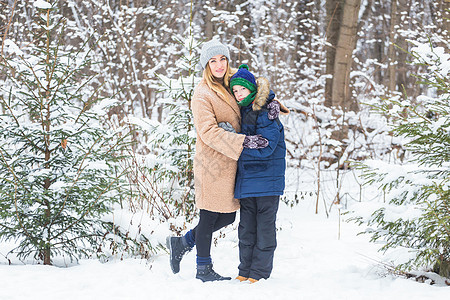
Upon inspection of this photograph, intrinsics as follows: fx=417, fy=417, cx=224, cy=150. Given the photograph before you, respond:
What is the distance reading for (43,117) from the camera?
11.7 ft

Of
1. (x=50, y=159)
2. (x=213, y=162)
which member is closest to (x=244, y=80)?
(x=213, y=162)

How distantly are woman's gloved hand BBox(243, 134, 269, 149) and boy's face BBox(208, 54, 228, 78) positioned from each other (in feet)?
1.95

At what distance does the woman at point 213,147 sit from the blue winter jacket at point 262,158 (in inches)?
2.9

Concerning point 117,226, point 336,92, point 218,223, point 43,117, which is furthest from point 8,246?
point 336,92

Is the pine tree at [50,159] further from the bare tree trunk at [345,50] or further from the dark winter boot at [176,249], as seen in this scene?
the bare tree trunk at [345,50]

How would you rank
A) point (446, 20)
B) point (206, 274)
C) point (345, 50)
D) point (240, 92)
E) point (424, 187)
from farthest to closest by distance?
point (446, 20) < point (345, 50) < point (206, 274) < point (240, 92) < point (424, 187)

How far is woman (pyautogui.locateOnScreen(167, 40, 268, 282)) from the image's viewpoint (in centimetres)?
307

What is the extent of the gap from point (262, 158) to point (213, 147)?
377mm

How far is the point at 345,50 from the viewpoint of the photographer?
26.7ft

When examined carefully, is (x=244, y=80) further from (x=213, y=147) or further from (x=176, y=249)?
(x=176, y=249)

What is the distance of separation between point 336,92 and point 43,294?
22.3ft

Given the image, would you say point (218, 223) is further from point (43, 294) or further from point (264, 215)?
point (43, 294)

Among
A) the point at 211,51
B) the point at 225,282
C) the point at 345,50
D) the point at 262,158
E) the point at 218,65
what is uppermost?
the point at 345,50

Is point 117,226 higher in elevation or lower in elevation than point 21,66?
lower
